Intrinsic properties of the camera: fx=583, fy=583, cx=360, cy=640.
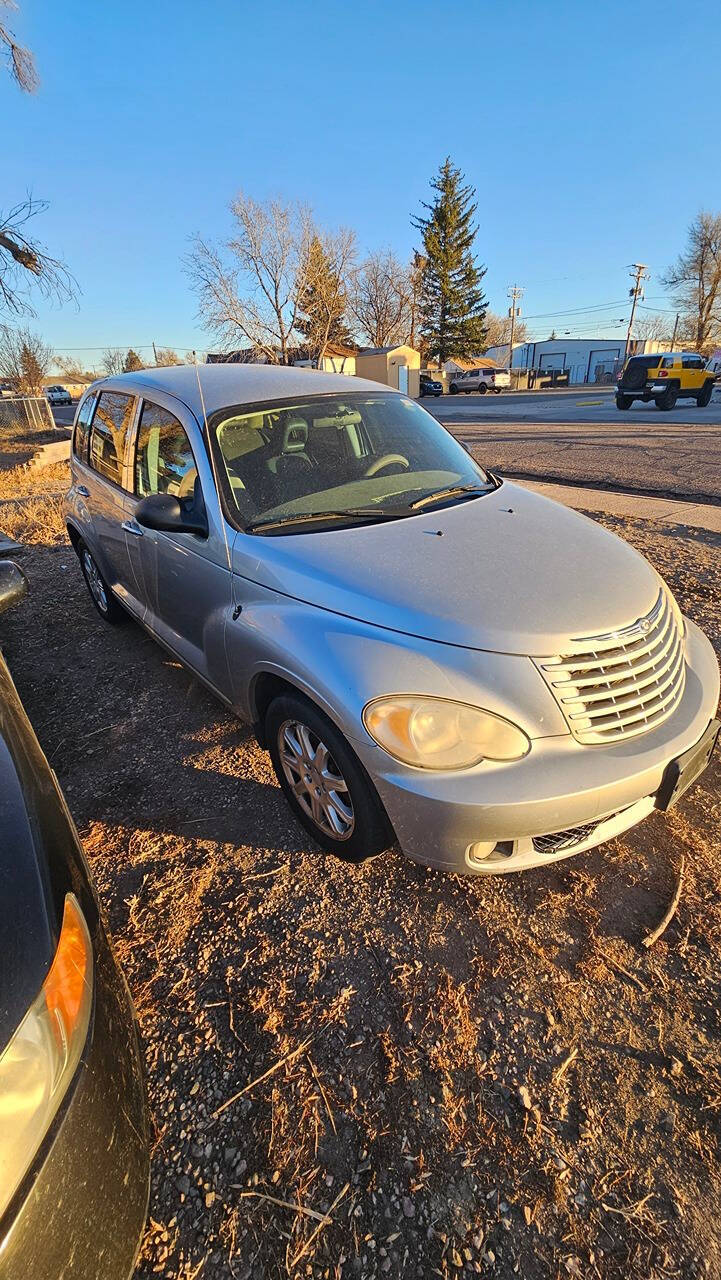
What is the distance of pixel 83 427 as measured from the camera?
173 inches

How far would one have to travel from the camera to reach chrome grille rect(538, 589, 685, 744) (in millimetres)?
1785

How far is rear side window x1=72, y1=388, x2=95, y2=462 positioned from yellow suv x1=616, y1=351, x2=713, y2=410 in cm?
2301

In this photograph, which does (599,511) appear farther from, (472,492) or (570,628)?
(570,628)

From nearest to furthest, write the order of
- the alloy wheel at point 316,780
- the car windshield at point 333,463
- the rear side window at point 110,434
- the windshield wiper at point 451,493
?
the alloy wheel at point 316,780
the car windshield at point 333,463
the windshield wiper at point 451,493
the rear side window at point 110,434

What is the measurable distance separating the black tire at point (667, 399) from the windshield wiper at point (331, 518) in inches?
947

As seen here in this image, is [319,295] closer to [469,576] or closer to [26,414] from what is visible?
[26,414]

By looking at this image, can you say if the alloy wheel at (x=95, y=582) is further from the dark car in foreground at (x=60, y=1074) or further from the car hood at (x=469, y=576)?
the dark car in foreground at (x=60, y=1074)

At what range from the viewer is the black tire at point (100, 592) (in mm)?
4355

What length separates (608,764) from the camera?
5.75ft

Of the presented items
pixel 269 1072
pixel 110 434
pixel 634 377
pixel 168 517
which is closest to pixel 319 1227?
pixel 269 1072

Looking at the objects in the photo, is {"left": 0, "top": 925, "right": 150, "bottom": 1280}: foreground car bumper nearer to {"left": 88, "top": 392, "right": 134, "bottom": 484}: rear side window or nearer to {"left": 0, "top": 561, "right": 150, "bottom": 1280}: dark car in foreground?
{"left": 0, "top": 561, "right": 150, "bottom": 1280}: dark car in foreground

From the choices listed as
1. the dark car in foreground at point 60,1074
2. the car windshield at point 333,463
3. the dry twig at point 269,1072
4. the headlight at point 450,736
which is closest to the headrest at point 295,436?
the car windshield at point 333,463

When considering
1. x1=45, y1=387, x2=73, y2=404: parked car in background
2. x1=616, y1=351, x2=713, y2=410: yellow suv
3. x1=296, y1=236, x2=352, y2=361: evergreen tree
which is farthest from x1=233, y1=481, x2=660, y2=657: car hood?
x1=45, y1=387, x2=73, y2=404: parked car in background

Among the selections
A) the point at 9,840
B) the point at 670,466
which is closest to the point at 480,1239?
the point at 9,840
